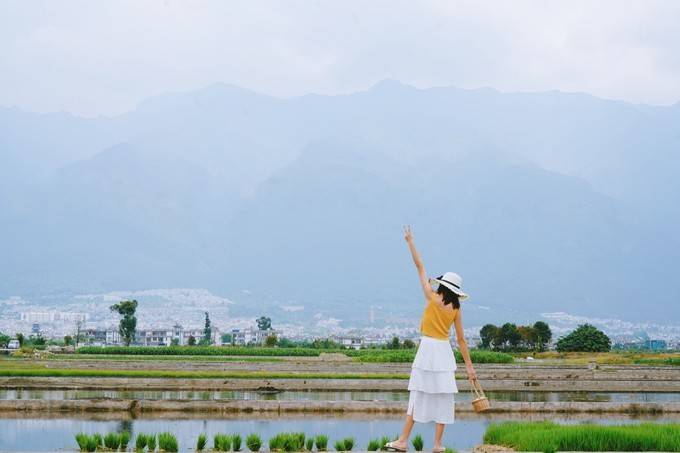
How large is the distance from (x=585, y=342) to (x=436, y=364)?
166ft

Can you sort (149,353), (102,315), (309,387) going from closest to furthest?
(309,387) → (149,353) → (102,315)

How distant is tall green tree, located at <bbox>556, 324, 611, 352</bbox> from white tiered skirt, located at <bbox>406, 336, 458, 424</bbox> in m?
50.4

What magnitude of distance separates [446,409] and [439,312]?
0.92 m

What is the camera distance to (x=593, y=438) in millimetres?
10664

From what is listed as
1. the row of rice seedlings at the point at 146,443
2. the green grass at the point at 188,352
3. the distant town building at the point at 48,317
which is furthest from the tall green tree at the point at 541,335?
the distant town building at the point at 48,317

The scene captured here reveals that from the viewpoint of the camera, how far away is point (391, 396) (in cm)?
2103

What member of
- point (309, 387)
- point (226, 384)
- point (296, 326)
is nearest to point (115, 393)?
point (226, 384)

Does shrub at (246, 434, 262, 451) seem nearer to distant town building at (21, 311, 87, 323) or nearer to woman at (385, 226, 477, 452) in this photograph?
woman at (385, 226, 477, 452)

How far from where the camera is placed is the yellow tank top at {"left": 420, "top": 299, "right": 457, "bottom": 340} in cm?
912

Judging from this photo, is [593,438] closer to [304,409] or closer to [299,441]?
[299,441]

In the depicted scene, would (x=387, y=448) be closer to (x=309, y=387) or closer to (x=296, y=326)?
(x=309, y=387)

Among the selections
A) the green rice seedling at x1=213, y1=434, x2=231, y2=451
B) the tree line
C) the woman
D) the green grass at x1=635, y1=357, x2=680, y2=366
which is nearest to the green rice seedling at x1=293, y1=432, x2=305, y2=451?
the green rice seedling at x1=213, y1=434, x2=231, y2=451

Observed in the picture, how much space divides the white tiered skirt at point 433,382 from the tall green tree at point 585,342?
5042 cm

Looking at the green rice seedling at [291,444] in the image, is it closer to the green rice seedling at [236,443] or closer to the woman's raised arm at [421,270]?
the green rice seedling at [236,443]
